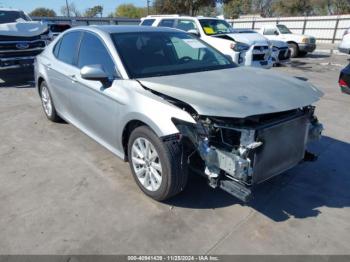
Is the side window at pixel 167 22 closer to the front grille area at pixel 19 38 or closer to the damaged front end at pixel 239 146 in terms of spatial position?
the front grille area at pixel 19 38

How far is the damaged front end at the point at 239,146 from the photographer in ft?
8.73

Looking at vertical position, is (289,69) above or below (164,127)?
below

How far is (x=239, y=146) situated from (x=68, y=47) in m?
3.09

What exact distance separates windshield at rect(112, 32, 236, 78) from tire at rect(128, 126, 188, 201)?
2.43 ft

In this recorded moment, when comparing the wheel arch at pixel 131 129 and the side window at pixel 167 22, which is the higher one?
the side window at pixel 167 22

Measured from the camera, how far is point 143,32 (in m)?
4.01

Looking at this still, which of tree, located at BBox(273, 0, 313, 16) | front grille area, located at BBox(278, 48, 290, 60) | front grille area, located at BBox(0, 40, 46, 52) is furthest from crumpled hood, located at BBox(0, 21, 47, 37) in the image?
tree, located at BBox(273, 0, 313, 16)

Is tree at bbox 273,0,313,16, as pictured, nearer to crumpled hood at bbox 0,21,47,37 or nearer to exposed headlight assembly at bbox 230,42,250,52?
exposed headlight assembly at bbox 230,42,250,52

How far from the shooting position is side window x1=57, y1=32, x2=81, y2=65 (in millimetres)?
4305

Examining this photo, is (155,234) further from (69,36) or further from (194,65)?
→ (69,36)

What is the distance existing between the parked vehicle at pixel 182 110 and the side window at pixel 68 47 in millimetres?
37

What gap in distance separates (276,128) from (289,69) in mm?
10524

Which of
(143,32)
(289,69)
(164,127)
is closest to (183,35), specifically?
(143,32)

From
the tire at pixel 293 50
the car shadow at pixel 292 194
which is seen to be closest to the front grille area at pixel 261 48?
the tire at pixel 293 50
